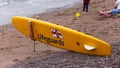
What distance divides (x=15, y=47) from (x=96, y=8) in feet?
20.8

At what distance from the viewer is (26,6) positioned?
20.0 meters

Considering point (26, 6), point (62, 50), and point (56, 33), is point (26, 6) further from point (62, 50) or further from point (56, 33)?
point (56, 33)

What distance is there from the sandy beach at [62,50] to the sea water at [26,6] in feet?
5.26

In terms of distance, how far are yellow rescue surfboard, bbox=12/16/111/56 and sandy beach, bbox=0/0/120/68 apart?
0.17 metres

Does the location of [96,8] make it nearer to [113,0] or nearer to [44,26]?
[113,0]

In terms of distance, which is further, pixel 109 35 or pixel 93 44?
pixel 109 35

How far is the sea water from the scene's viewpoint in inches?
694

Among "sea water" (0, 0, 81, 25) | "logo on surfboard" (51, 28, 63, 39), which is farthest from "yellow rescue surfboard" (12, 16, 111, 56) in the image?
"sea water" (0, 0, 81, 25)

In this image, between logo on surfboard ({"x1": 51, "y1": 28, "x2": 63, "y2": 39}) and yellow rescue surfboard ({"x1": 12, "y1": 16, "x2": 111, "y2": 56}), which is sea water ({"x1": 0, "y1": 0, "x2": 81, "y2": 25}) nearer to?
yellow rescue surfboard ({"x1": 12, "y1": 16, "x2": 111, "y2": 56})

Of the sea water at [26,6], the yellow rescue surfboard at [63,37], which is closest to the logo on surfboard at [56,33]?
the yellow rescue surfboard at [63,37]

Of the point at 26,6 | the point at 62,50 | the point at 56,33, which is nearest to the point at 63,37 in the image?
the point at 56,33

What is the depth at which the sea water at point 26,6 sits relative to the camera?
57.8 ft

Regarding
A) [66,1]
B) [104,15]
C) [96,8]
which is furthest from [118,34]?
[66,1]

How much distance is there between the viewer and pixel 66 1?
823 inches
